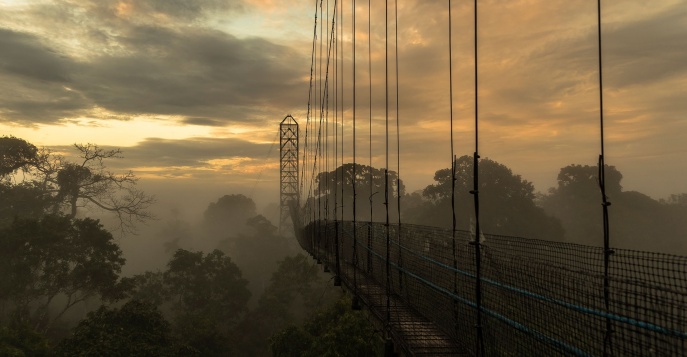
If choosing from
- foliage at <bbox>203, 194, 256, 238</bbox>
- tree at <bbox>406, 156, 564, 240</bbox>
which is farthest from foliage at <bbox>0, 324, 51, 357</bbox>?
foliage at <bbox>203, 194, 256, 238</bbox>

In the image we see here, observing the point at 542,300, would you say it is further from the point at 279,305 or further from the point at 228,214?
the point at 228,214

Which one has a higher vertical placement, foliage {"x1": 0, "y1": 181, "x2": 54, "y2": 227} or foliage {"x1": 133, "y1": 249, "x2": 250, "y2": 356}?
foliage {"x1": 0, "y1": 181, "x2": 54, "y2": 227}

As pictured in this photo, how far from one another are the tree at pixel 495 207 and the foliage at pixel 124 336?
26.6 m

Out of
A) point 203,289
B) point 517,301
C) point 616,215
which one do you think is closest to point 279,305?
point 203,289

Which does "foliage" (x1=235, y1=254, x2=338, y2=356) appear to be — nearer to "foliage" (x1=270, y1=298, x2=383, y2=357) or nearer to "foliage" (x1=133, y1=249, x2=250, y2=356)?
"foliage" (x1=133, y1=249, x2=250, y2=356)

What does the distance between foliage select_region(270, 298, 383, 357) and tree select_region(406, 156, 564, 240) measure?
21186mm

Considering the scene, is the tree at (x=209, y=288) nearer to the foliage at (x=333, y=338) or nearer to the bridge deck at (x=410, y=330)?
the foliage at (x=333, y=338)

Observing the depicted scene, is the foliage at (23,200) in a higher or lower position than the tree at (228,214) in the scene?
higher

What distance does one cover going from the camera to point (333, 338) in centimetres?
1566

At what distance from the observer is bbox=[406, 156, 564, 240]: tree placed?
1447 inches

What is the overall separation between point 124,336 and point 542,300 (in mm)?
15585

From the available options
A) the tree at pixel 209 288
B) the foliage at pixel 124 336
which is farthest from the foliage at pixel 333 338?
the tree at pixel 209 288

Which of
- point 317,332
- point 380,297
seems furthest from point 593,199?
point 380,297

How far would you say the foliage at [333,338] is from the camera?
15352mm
